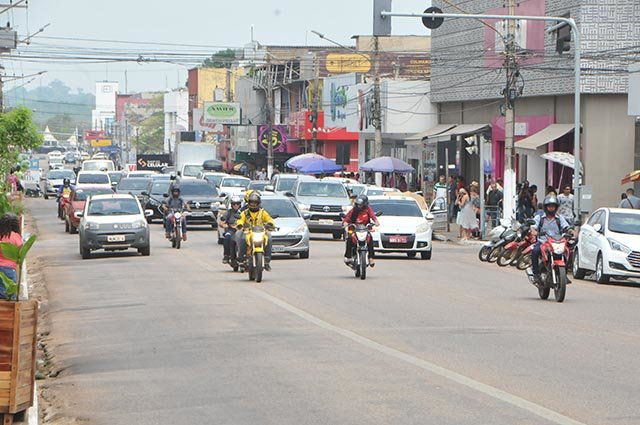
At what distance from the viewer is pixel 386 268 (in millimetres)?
29172

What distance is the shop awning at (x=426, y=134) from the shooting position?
203ft

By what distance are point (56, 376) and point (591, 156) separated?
112 feet

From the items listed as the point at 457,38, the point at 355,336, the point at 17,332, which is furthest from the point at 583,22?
the point at 17,332

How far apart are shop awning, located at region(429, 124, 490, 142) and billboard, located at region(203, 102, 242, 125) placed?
55893 mm

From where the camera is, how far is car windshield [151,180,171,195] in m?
50.1

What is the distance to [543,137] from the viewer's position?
47.8 meters

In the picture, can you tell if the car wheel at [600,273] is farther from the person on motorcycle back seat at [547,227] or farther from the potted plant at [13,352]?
the potted plant at [13,352]

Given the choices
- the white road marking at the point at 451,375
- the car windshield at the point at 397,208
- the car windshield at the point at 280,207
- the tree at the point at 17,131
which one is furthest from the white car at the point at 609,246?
the tree at the point at 17,131

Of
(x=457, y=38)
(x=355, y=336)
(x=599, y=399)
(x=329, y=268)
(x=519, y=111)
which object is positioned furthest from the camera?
(x=457, y=38)

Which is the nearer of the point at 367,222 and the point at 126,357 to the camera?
the point at 126,357

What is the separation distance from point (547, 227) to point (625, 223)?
6402mm

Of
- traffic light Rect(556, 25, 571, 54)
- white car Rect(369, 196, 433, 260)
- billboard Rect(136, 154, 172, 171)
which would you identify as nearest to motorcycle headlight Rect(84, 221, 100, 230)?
white car Rect(369, 196, 433, 260)

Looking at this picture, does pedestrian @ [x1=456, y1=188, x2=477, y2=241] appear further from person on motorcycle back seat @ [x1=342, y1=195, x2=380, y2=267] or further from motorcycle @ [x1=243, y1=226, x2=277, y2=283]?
motorcycle @ [x1=243, y1=226, x2=277, y2=283]

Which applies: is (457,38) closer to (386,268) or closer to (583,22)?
(583,22)
